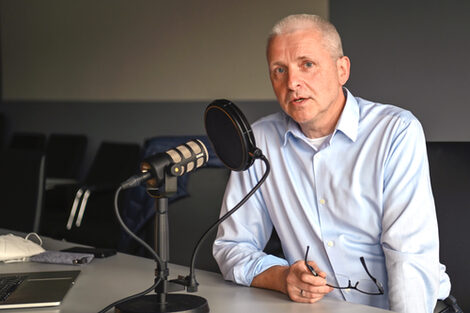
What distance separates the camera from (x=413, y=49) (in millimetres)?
3104

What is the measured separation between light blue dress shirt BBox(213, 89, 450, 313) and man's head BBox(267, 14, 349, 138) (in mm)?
94

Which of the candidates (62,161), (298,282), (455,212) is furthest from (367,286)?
(62,161)

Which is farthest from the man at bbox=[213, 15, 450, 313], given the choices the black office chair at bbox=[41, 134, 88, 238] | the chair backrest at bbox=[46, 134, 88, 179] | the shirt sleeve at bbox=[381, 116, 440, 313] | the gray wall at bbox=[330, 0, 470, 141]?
the chair backrest at bbox=[46, 134, 88, 179]

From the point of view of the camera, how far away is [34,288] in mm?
1537

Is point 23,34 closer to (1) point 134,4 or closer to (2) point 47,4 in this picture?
(2) point 47,4

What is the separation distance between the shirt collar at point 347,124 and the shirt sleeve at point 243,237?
171 mm

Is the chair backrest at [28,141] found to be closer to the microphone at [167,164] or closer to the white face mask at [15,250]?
the white face mask at [15,250]

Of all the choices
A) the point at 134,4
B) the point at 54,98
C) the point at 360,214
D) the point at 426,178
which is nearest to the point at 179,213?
the point at 360,214

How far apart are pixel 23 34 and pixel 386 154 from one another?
5.93m

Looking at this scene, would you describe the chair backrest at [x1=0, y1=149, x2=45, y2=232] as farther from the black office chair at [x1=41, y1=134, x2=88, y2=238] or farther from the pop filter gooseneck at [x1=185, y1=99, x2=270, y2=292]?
the black office chair at [x1=41, y1=134, x2=88, y2=238]

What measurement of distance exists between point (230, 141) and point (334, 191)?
1.86ft

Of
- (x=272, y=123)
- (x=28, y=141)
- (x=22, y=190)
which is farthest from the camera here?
(x=28, y=141)

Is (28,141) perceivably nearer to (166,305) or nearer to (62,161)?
(62,161)

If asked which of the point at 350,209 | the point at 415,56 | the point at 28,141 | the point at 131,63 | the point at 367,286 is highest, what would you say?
the point at 415,56
